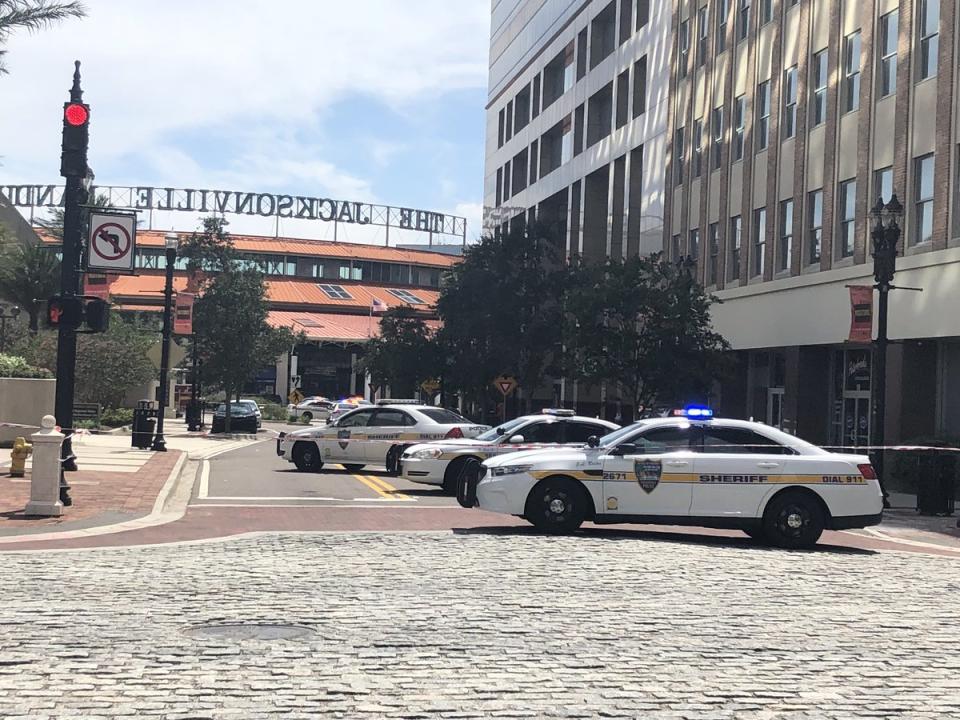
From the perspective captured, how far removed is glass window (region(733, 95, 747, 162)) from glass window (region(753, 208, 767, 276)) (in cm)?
252

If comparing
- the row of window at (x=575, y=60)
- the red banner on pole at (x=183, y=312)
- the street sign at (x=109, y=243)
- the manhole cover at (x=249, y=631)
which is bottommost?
the manhole cover at (x=249, y=631)

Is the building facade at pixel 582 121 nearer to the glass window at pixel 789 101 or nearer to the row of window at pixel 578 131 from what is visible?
the row of window at pixel 578 131

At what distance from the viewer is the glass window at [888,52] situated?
104 ft

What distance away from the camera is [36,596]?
390 inches

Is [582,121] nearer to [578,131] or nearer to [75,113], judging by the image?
[578,131]

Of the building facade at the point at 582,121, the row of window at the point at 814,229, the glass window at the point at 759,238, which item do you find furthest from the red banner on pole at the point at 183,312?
the glass window at the point at 759,238

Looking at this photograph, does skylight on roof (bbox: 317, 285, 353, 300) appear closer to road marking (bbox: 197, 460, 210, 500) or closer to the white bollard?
road marking (bbox: 197, 460, 210, 500)

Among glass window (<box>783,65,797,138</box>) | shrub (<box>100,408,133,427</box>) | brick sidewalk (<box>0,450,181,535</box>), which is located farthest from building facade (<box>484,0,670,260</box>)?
brick sidewalk (<box>0,450,181,535</box>)

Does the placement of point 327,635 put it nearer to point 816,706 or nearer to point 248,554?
point 816,706

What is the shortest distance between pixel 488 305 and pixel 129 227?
31516 mm

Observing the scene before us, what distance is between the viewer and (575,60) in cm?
6056

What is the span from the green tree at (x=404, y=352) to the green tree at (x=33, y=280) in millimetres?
15845

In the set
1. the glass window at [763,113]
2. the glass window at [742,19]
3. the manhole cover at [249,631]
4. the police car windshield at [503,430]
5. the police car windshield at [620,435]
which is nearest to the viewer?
the manhole cover at [249,631]

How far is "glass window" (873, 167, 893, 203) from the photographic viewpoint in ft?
104
